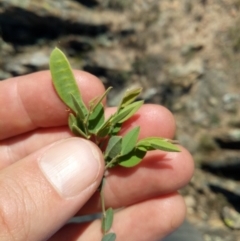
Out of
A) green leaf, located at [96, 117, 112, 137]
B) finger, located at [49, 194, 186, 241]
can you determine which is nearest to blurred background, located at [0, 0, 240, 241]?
finger, located at [49, 194, 186, 241]

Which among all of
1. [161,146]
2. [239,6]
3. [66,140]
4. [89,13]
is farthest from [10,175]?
[239,6]

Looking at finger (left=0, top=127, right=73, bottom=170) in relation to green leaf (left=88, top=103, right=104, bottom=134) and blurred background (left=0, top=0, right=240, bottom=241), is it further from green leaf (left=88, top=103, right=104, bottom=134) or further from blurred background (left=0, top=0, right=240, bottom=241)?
blurred background (left=0, top=0, right=240, bottom=241)

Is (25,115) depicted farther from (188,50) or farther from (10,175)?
(188,50)

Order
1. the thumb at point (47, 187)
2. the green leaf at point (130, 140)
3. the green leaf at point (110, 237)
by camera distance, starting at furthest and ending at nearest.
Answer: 1. the green leaf at point (110, 237)
2. the green leaf at point (130, 140)
3. the thumb at point (47, 187)

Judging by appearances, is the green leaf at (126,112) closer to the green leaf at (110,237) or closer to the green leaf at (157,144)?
the green leaf at (157,144)

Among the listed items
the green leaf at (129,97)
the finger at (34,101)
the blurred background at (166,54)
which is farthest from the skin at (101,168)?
the blurred background at (166,54)

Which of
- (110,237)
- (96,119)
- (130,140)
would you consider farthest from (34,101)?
(110,237)
